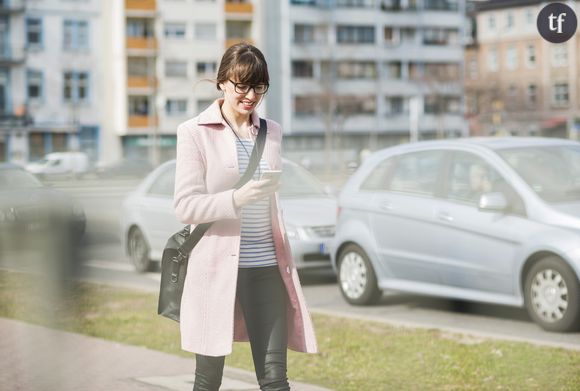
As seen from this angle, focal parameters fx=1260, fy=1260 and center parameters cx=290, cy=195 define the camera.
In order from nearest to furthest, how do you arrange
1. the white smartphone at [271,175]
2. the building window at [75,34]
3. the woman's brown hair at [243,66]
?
the white smartphone at [271,175]
the woman's brown hair at [243,66]
the building window at [75,34]

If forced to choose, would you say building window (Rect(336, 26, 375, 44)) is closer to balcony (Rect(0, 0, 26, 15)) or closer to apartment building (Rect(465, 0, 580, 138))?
apartment building (Rect(465, 0, 580, 138))

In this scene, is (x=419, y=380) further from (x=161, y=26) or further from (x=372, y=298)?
(x=372, y=298)

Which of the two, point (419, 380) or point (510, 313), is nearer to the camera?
point (419, 380)

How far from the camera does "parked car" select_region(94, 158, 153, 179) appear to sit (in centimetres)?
546

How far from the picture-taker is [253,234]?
4258 mm

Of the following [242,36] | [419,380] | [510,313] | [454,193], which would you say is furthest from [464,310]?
[242,36]

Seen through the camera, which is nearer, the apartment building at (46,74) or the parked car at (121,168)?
the apartment building at (46,74)

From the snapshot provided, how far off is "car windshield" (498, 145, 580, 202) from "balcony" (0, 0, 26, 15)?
5.39 metres

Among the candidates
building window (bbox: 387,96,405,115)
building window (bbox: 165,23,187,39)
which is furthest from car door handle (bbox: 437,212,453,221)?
building window (bbox: 387,96,405,115)

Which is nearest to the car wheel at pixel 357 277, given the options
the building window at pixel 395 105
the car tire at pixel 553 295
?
the car tire at pixel 553 295

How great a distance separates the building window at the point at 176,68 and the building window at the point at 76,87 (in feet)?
1.48

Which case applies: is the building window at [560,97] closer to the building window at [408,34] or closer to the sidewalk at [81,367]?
the sidewalk at [81,367]

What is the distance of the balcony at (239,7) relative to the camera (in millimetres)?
5752

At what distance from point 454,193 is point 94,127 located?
181 inches
